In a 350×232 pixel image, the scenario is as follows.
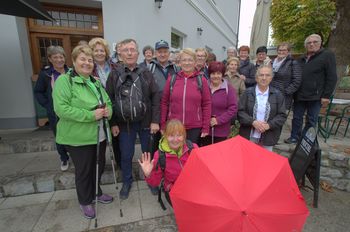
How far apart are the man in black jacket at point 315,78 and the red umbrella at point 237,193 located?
2627 millimetres

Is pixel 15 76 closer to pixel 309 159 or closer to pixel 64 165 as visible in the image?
pixel 64 165

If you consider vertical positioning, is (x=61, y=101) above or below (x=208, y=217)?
above

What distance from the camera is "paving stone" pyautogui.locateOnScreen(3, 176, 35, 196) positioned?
293 centimetres

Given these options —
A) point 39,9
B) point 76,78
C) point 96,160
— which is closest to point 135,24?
point 39,9

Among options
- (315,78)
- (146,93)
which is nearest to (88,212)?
(146,93)

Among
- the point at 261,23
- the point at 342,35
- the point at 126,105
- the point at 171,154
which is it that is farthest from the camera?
the point at 342,35

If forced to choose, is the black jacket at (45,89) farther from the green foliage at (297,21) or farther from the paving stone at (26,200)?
the green foliage at (297,21)

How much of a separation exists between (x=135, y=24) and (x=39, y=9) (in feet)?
7.72

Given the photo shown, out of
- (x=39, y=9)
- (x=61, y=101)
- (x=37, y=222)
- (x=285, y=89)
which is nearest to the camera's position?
(x=61, y=101)

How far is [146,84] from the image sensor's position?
101 inches

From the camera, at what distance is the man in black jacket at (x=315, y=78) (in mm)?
3352

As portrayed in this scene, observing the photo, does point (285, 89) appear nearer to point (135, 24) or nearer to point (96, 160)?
point (96, 160)

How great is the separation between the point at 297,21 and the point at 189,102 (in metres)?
16.2

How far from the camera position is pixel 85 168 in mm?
2322
